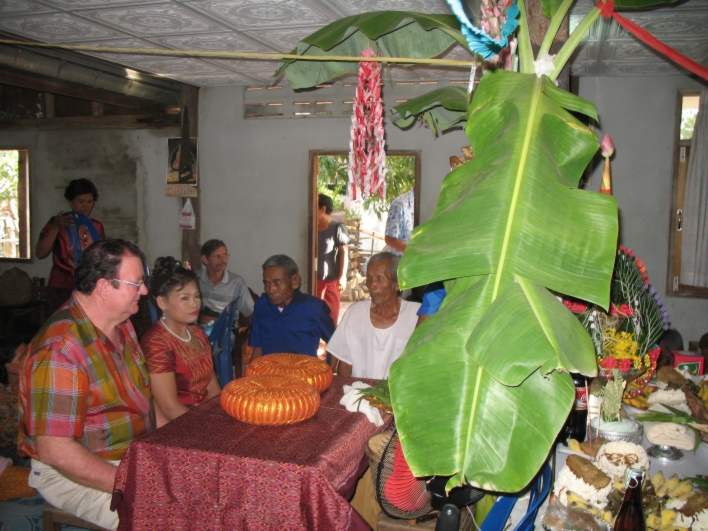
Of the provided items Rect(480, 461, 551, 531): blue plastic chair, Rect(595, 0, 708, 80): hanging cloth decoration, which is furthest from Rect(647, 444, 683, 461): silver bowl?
Rect(595, 0, 708, 80): hanging cloth decoration

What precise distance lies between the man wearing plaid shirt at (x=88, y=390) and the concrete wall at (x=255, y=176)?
375 centimetres

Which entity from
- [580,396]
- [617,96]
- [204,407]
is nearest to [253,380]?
[204,407]

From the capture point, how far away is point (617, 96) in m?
5.29

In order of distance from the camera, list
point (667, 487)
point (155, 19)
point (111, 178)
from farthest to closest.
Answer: point (111, 178), point (155, 19), point (667, 487)

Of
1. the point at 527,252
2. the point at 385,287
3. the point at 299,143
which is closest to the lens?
the point at 527,252

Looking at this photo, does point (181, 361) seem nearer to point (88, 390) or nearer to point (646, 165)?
point (88, 390)

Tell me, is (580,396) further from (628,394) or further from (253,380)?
(253,380)

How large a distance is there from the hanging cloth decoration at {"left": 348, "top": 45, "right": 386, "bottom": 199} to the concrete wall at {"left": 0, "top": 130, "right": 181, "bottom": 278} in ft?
13.2

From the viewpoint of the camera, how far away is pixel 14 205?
7.47 m

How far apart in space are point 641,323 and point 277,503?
5.79ft

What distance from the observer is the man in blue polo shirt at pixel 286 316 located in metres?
4.04

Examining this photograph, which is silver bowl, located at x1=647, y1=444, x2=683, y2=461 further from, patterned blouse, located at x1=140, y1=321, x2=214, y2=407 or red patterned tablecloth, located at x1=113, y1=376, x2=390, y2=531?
patterned blouse, located at x1=140, y1=321, x2=214, y2=407

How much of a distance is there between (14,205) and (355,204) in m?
5.02

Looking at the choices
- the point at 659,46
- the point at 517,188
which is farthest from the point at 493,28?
the point at 659,46
